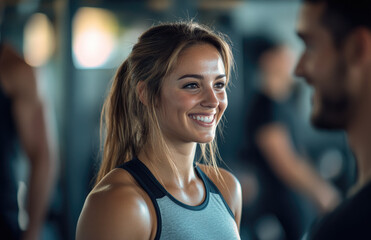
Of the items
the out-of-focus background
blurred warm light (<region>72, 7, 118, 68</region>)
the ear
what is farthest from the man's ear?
blurred warm light (<region>72, 7, 118, 68</region>)

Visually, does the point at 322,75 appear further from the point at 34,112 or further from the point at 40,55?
the point at 40,55

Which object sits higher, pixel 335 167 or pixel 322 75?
pixel 322 75

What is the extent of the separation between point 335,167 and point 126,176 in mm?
3034

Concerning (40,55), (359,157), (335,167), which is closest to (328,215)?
(359,157)

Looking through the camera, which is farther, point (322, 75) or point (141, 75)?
point (141, 75)

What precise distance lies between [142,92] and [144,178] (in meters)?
0.26

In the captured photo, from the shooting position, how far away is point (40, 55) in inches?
171

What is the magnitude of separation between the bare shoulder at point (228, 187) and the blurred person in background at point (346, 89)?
2.52 feet

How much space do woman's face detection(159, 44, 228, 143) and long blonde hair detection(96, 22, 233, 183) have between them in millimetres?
25

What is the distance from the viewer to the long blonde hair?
149 cm

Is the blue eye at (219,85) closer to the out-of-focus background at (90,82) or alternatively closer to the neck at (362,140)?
the neck at (362,140)

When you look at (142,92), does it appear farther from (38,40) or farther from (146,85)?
(38,40)

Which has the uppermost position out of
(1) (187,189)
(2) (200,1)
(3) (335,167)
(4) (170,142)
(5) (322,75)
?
(2) (200,1)

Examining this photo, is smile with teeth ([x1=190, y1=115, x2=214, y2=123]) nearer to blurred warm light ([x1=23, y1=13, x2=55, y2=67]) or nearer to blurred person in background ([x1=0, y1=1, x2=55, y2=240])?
blurred person in background ([x1=0, y1=1, x2=55, y2=240])
